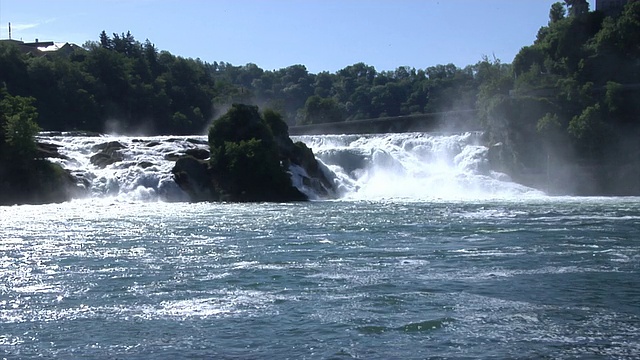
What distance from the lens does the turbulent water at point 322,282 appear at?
494 inches

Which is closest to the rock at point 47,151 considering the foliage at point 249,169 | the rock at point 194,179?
the rock at point 194,179

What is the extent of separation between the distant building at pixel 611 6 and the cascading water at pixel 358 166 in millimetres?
18656

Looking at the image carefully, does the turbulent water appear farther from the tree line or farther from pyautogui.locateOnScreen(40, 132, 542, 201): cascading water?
the tree line

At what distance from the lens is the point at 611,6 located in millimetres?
65062

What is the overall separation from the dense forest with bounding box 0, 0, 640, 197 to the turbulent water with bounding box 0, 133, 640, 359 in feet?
52.1

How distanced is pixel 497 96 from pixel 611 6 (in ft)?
54.3

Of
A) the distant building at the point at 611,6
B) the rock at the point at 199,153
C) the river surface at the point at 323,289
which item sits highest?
the distant building at the point at 611,6

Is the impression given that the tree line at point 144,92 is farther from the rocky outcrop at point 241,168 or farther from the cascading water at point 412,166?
the rocky outcrop at point 241,168

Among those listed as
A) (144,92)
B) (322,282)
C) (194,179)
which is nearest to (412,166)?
(194,179)

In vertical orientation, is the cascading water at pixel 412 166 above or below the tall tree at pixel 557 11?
below

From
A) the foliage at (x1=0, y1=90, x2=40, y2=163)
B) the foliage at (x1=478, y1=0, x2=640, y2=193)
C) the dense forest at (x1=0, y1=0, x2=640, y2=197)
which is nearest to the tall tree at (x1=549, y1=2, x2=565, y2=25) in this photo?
the dense forest at (x1=0, y1=0, x2=640, y2=197)

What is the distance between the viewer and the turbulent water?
12.5 metres

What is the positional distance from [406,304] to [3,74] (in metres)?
64.9

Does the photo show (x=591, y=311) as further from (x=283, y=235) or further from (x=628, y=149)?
(x=628, y=149)
